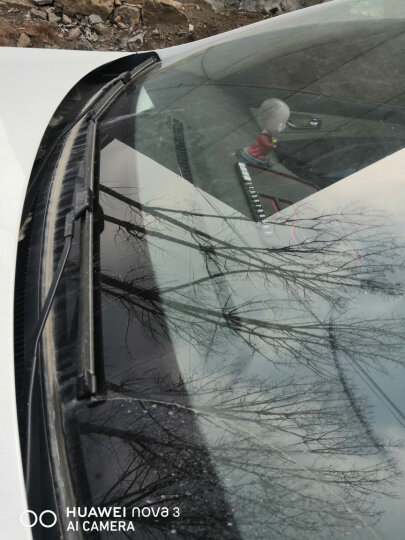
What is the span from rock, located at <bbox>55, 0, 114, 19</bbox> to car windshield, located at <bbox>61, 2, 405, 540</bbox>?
305 cm

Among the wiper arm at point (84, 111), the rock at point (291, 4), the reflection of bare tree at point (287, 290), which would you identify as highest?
the rock at point (291, 4)

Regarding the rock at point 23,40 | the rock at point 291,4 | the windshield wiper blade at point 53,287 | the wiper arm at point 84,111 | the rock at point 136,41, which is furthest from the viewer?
the rock at point 291,4

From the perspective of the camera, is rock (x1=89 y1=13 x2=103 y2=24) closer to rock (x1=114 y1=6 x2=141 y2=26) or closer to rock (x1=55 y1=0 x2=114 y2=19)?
rock (x1=55 y1=0 x2=114 y2=19)

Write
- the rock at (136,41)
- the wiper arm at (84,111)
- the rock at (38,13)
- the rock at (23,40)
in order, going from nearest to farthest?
the wiper arm at (84,111) → the rock at (23,40) → the rock at (38,13) → the rock at (136,41)

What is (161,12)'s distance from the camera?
461cm

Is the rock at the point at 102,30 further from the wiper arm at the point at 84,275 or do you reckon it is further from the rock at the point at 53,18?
the wiper arm at the point at 84,275

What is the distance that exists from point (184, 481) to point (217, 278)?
1.46 ft

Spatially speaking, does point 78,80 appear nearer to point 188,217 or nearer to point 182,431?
point 188,217

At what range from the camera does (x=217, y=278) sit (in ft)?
4.35

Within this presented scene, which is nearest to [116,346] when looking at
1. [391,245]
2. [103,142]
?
[391,245]

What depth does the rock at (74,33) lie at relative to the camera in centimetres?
433

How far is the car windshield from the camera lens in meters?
1.06

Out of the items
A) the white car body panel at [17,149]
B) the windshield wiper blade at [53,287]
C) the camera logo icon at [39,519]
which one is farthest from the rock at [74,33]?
the camera logo icon at [39,519]

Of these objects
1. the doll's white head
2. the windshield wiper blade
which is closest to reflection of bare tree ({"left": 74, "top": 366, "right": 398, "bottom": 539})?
the windshield wiper blade
